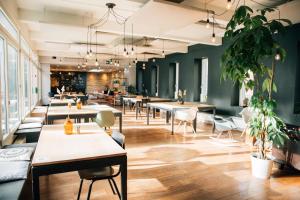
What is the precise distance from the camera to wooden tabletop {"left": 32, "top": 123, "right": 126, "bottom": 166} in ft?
6.55

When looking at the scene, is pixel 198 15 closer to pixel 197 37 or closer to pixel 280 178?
pixel 197 37

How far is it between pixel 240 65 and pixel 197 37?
429cm

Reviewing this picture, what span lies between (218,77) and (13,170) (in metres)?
7.32

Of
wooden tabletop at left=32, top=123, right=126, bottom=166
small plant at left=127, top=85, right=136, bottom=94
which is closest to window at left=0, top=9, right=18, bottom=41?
wooden tabletop at left=32, top=123, right=126, bottom=166

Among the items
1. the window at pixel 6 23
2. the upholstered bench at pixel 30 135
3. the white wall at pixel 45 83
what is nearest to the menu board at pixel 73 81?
the white wall at pixel 45 83

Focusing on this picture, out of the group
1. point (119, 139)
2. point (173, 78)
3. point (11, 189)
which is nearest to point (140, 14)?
point (119, 139)

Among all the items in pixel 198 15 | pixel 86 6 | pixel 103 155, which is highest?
pixel 86 6

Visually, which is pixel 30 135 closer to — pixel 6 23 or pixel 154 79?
pixel 6 23

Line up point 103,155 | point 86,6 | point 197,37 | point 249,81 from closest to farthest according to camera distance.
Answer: point 103,155 → point 249,81 → point 86,6 → point 197,37

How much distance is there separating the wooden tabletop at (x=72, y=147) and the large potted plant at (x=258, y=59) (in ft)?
7.01

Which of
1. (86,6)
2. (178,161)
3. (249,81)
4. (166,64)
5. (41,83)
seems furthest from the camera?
(41,83)

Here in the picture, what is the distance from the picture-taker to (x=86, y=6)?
4.99 m

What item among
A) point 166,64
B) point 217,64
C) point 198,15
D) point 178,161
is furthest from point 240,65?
point 166,64

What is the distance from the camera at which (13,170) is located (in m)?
2.31
